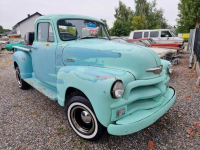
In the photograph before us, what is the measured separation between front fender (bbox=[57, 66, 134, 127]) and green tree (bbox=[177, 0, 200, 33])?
29.1 meters

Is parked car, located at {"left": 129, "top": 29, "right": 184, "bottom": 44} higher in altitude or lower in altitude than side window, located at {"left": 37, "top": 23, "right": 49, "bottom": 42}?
higher

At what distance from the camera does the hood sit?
2.25m

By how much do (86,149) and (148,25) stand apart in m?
35.9

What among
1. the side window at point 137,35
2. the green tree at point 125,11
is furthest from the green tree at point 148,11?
the side window at point 137,35

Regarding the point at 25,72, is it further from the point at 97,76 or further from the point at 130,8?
the point at 130,8

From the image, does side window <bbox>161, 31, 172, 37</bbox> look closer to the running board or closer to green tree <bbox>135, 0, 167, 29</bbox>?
the running board

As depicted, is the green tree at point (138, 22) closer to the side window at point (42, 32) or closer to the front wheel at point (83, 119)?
the side window at point (42, 32)

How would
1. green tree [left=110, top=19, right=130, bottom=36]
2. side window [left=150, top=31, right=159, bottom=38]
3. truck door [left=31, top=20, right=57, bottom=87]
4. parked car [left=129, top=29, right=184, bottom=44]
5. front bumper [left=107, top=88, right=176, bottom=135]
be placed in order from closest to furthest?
front bumper [left=107, top=88, right=176, bottom=135]
truck door [left=31, top=20, right=57, bottom=87]
parked car [left=129, top=29, right=184, bottom=44]
side window [left=150, top=31, right=159, bottom=38]
green tree [left=110, top=19, right=130, bottom=36]

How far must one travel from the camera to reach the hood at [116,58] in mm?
2248

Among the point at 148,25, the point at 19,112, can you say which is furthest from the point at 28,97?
the point at 148,25

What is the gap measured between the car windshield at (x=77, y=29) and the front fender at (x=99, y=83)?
1031 millimetres

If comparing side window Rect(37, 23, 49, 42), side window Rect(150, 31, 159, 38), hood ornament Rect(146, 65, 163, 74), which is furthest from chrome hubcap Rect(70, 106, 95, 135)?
side window Rect(150, 31, 159, 38)

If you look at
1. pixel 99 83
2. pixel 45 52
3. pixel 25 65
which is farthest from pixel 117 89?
pixel 25 65

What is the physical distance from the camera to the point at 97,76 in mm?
1994
